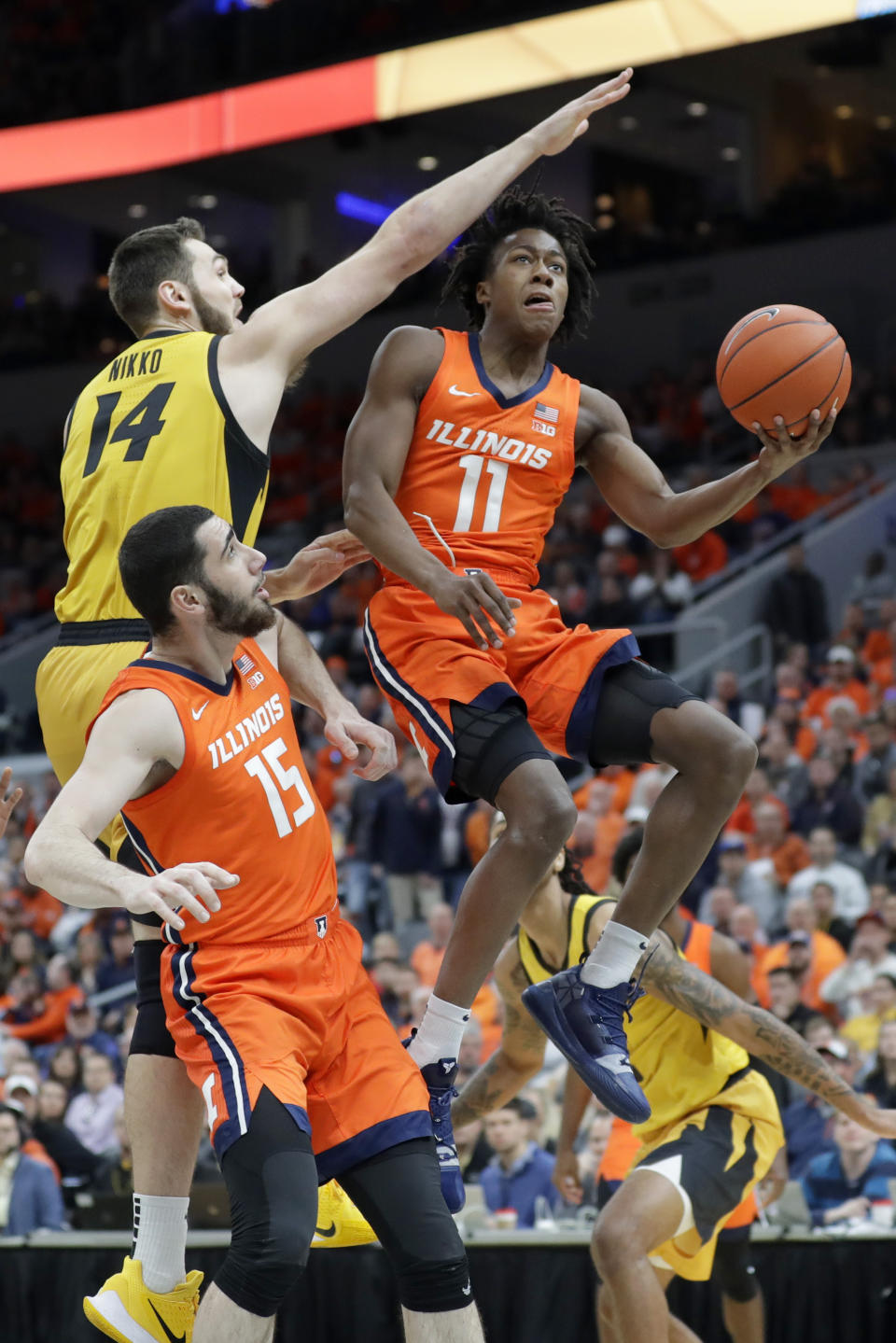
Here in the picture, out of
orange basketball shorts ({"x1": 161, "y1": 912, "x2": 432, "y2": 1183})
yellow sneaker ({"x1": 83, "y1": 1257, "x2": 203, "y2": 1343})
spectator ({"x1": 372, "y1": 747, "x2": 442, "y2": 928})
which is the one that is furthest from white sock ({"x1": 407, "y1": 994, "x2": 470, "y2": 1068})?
spectator ({"x1": 372, "y1": 747, "x2": 442, "y2": 928})

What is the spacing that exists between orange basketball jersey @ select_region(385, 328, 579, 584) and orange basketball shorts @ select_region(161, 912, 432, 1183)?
1.22 m

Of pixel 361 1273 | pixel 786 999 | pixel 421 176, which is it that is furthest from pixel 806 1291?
pixel 421 176

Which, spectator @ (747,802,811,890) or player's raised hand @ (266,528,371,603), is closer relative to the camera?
player's raised hand @ (266,528,371,603)

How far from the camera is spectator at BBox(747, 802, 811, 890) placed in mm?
12070

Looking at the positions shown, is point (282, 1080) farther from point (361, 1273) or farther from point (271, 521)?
point (271, 521)

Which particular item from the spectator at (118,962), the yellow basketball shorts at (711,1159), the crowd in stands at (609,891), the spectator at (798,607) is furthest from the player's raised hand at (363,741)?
the spectator at (798,607)

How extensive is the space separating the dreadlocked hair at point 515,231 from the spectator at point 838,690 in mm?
8919

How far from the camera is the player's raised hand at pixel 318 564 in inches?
200

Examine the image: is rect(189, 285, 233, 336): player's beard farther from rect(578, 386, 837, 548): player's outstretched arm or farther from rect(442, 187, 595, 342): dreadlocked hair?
rect(578, 386, 837, 548): player's outstretched arm

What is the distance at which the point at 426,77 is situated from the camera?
2016 cm

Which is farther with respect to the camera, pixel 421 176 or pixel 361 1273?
pixel 421 176

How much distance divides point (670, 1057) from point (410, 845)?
24.4 feet

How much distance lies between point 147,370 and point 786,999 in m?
6.11

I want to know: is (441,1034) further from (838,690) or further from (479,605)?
(838,690)
